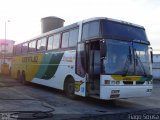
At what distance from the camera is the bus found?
1167 cm

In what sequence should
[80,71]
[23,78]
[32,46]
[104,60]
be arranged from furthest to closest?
[23,78]
[32,46]
[80,71]
[104,60]

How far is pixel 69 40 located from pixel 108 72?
377cm

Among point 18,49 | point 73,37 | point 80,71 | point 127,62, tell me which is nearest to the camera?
point 127,62

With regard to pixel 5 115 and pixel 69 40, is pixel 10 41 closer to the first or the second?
pixel 69 40

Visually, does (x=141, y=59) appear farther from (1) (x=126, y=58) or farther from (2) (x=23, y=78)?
(2) (x=23, y=78)

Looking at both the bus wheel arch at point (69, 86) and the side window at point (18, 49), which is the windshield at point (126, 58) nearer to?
the bus wheel arch at point (69, 86)

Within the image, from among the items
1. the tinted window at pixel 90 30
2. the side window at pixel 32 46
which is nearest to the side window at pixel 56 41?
the tinted window at pixel 90 30

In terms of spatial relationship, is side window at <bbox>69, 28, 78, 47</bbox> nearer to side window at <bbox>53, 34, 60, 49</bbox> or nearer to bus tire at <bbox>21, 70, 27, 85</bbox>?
side window at <bbox>53, 34, 60, 49</bbox>

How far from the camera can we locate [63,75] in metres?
15.0

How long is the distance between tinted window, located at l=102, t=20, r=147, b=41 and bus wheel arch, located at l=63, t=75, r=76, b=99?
3.18m

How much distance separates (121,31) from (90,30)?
1.29 meters

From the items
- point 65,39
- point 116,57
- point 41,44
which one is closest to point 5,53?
point 41,44

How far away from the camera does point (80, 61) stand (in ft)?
43.3

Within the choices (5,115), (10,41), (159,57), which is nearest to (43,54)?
(5,115)
